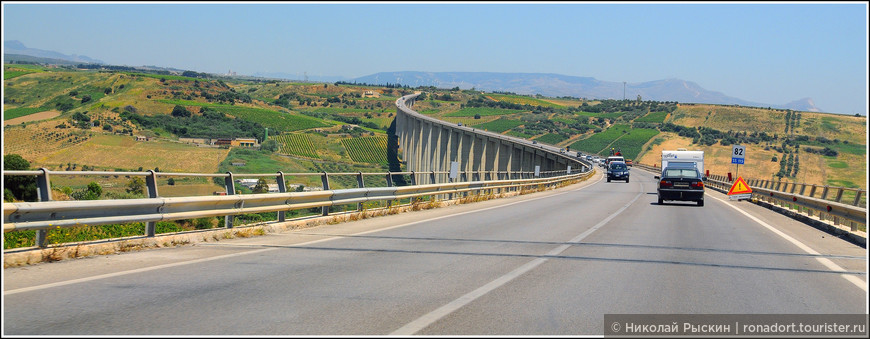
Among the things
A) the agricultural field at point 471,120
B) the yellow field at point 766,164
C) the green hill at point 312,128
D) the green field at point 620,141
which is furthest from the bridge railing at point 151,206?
the agricultural field at point 471,120

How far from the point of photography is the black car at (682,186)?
28.9 m

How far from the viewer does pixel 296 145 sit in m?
106

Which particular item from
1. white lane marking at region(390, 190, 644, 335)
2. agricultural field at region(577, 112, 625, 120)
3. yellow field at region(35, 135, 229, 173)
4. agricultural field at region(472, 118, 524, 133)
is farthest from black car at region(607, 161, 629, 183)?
agricultural field at region(577, 112, 625, 120)

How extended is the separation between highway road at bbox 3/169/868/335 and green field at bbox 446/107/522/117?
549ft

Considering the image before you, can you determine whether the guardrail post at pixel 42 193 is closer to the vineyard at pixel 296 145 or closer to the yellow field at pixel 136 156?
the yellow field at pixel 136 156

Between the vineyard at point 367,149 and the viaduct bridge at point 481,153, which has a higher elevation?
the viaduct bridge at point 481,153

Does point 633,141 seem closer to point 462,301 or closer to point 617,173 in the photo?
point 617,173

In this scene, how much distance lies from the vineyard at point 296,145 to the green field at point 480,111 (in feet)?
231

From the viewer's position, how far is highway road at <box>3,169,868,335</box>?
243 inches

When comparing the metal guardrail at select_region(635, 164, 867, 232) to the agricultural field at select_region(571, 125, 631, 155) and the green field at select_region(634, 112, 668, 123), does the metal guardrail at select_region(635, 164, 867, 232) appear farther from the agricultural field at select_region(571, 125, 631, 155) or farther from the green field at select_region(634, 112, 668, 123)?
the green field at select_region(634, 112, 668, 123)

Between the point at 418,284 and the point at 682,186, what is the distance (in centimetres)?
2309

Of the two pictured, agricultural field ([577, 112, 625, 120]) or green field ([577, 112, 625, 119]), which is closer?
agricultural field ([577, 112, 625, 120])

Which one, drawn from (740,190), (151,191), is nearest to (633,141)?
(740,190)

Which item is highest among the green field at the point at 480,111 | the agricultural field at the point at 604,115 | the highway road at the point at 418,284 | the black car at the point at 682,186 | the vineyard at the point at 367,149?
the agricultural field at the point at 604,115
